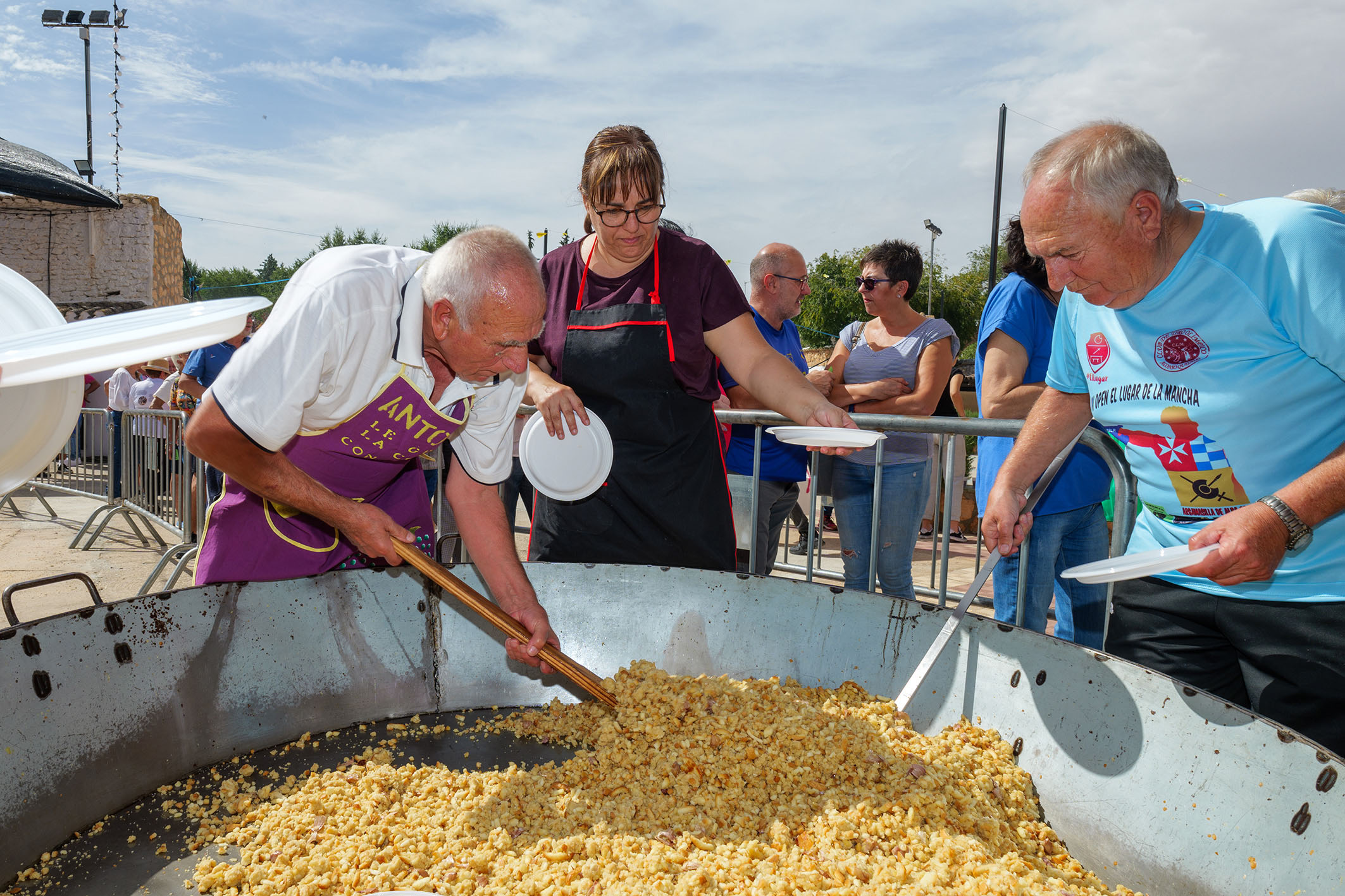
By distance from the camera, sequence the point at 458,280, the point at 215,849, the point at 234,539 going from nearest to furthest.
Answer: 1. the point at 215,849
2. the point at 458,280
3. the point at 234,539

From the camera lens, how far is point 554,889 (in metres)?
1.24

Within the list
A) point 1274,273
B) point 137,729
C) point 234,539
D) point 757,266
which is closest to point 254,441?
point 234,539

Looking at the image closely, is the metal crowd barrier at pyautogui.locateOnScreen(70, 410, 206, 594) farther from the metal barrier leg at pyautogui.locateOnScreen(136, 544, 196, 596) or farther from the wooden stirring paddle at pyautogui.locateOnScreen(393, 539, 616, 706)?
the wooden stirring paddle at pyautogui.locateOnScreen(393, 539, 616, 706)

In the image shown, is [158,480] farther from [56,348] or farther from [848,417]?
[56,348]

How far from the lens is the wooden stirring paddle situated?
1640mm

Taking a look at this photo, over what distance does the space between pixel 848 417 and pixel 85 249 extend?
17.4 metres

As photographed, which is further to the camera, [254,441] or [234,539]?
[234,539]

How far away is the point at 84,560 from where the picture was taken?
5523mm

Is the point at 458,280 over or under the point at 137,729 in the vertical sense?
over

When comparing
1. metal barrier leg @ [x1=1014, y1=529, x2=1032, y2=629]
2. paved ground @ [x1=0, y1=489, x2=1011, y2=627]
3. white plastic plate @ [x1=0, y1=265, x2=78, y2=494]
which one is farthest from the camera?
paved ground @ [x1=0, y1=489, x2=1011, y2=627]

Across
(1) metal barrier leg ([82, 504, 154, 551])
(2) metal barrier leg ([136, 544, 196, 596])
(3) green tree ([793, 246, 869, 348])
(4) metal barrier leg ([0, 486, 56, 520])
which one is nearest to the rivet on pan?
(2) metal barrier leg ([136, 544, 196, 596])

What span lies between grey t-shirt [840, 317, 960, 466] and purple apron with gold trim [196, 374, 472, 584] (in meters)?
1.94

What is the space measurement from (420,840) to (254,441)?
736 millimetres

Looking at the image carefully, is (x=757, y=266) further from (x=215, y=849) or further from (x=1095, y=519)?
(x=215, y=849)
